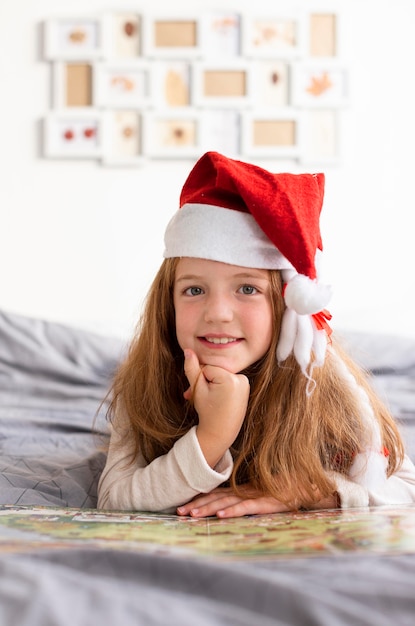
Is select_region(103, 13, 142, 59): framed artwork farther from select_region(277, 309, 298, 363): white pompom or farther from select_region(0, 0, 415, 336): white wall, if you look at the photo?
select_region(277, 309, 298, 363): white pompom

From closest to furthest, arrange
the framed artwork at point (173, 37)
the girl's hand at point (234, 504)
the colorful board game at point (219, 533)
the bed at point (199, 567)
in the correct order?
the bed at point (199, 567), the colorful board game at point (219, 533), the girl's hand at point (234, 504), the framed artwork at point (173, 37)

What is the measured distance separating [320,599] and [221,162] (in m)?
0.59

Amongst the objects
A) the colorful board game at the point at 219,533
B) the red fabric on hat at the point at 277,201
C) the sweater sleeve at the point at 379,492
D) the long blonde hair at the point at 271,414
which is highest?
the red fabric on hat at the point at 277,201

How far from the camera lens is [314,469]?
40.1 inches

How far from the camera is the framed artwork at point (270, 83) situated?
2836 millimetres

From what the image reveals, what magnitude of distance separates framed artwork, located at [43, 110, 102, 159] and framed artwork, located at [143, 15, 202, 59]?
0.33m

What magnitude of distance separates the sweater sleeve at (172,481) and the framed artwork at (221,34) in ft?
7.05

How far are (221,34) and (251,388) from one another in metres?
2.07

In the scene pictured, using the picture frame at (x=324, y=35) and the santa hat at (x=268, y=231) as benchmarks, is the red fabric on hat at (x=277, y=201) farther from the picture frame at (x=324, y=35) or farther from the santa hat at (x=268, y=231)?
the picture frame at (x=324, y=35)

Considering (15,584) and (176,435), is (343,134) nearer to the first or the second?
(176,435)

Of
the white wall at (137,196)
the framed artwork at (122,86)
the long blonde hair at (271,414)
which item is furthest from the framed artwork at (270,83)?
the long blonde hair at (271,414)

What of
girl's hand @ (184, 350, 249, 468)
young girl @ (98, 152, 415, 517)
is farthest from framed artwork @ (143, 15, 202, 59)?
girl's hand @ (184, 350, 249, 468)

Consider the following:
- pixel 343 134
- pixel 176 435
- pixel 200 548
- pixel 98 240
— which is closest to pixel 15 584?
pixel 200 548

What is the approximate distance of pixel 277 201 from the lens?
951 millimetres
